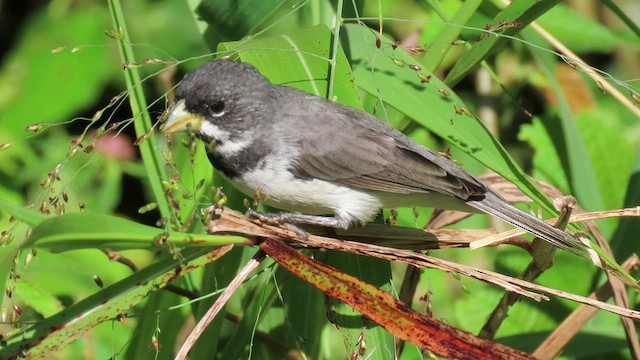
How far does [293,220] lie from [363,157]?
0.36 meters

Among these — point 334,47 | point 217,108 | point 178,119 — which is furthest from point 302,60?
point 178,119

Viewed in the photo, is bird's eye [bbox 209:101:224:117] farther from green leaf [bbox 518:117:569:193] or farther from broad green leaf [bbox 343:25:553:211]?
green leaf [bbox 518:117:569:193]

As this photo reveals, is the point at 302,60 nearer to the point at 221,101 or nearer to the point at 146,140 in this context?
the point at 221,101

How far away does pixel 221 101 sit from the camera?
2.97m

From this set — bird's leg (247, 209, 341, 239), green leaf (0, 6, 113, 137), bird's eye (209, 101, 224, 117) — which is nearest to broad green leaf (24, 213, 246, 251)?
bird's leg (247, 209, 341, 239)

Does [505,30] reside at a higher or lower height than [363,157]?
higher

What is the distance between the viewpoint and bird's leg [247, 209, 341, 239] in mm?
2672

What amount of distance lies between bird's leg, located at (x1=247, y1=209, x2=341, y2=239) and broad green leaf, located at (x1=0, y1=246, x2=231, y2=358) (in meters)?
0.32

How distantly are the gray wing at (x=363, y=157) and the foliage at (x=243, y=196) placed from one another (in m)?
0.08

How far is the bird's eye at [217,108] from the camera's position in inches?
117

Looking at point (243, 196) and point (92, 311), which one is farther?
point (243, 196)

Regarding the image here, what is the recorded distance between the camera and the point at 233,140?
3021mm

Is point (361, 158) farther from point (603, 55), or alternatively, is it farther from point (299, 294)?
point (603, 55)

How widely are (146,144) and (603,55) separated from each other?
4962 millimetres
